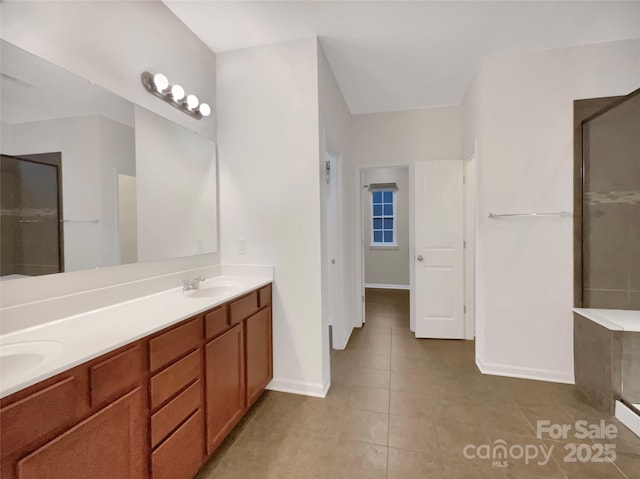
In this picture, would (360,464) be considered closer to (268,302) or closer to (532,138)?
(268,302)

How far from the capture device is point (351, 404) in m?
2.07

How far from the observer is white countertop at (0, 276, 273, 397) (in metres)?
0.83

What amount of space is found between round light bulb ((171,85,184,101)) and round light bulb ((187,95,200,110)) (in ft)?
0.23

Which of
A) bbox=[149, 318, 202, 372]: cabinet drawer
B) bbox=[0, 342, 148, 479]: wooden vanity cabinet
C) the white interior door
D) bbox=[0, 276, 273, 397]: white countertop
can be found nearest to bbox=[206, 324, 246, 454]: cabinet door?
bbox=[149, 318, 202, 372]: cabinet drawer

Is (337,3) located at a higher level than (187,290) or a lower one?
higher

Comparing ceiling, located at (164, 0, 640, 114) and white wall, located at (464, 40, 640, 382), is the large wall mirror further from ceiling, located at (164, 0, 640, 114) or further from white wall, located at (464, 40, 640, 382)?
white wall, located at (464, 40, 640, 382)

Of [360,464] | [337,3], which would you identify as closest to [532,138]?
[337,3]

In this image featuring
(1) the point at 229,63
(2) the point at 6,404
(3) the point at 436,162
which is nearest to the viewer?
(2) the point at 6,404

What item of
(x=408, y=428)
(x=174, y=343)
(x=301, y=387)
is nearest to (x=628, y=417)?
(x=408, y=428)

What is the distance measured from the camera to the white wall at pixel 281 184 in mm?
2129

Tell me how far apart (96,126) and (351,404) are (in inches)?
93.2

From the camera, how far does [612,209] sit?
7.39 feet

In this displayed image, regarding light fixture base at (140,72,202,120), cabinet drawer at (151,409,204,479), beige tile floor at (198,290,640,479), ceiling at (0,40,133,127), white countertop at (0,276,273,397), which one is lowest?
beige tile floor at (198,290,640,479)

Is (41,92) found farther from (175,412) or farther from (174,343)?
(175,412)
